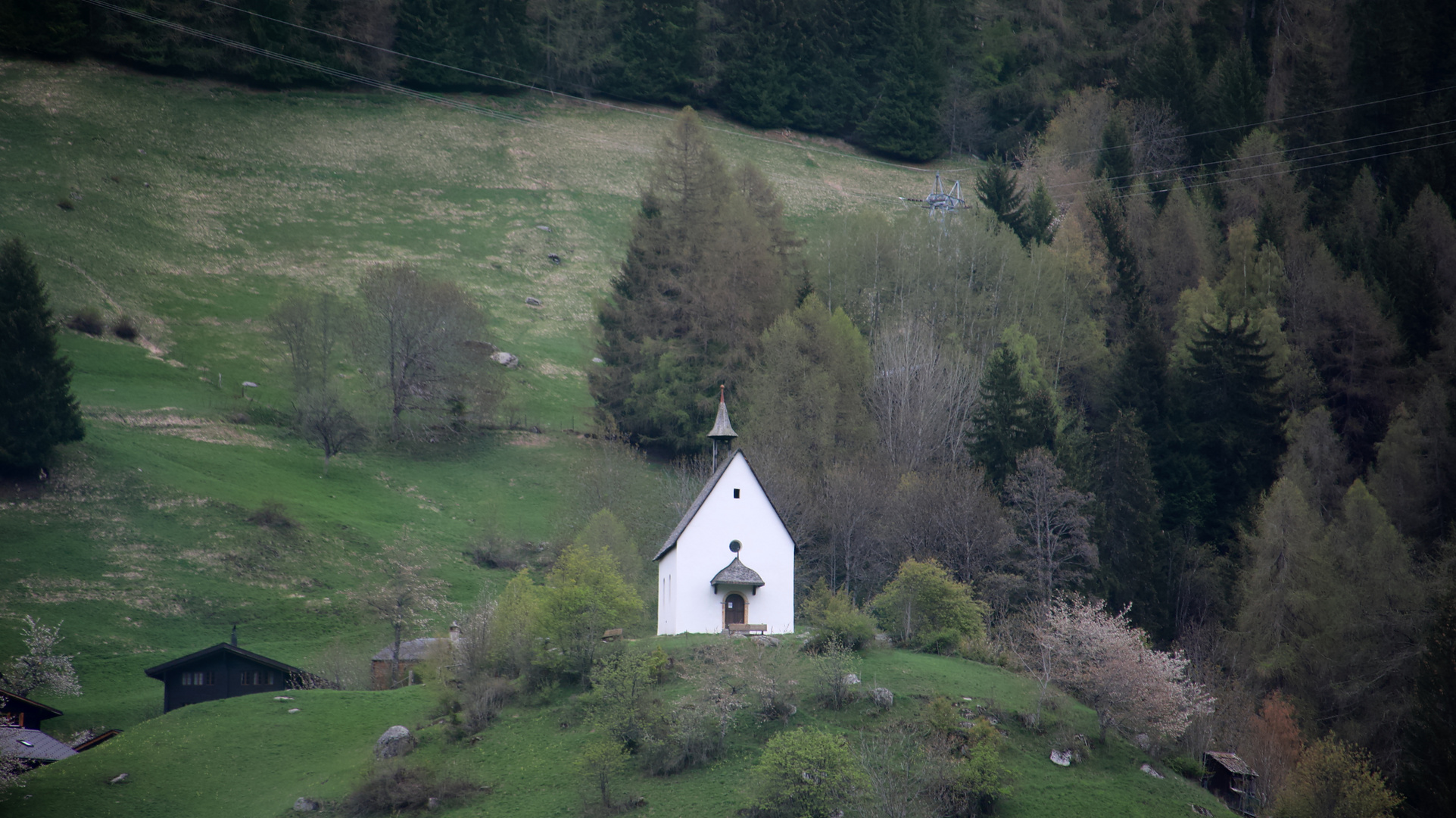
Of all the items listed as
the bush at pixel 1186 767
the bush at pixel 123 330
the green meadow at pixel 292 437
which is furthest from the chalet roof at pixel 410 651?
the bush at pixel 123 330

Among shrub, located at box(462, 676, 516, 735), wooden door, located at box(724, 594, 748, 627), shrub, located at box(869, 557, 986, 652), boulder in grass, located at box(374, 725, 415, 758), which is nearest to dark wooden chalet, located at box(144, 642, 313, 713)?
boulder in grass, located at box(374, 725, 415, 758)

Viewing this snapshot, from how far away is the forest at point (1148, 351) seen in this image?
4425 cm

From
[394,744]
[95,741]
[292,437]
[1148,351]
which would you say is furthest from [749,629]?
[292,437]

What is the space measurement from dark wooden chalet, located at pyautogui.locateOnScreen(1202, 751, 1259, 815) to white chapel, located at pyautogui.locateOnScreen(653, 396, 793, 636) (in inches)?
588

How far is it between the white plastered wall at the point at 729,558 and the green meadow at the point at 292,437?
3.39 m

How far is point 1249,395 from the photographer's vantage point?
56125mm

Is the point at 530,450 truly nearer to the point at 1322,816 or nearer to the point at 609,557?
the point at 609,557

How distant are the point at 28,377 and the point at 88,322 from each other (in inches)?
604

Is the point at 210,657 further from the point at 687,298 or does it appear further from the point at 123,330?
the point at 123,330

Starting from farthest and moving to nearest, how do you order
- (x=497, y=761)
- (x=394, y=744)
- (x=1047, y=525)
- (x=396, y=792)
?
(x=1047, y=525) < (x=394, y=744) < (x=497, y=761) < (x=396, y=792)

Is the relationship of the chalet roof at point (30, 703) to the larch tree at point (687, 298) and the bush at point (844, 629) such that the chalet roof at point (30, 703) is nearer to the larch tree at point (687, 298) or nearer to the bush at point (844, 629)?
the bush at point (844, 629)

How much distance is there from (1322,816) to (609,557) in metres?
22.9

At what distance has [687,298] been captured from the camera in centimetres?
6531

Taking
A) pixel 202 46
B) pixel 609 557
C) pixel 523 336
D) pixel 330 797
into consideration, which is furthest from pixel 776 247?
pixel 202 46
